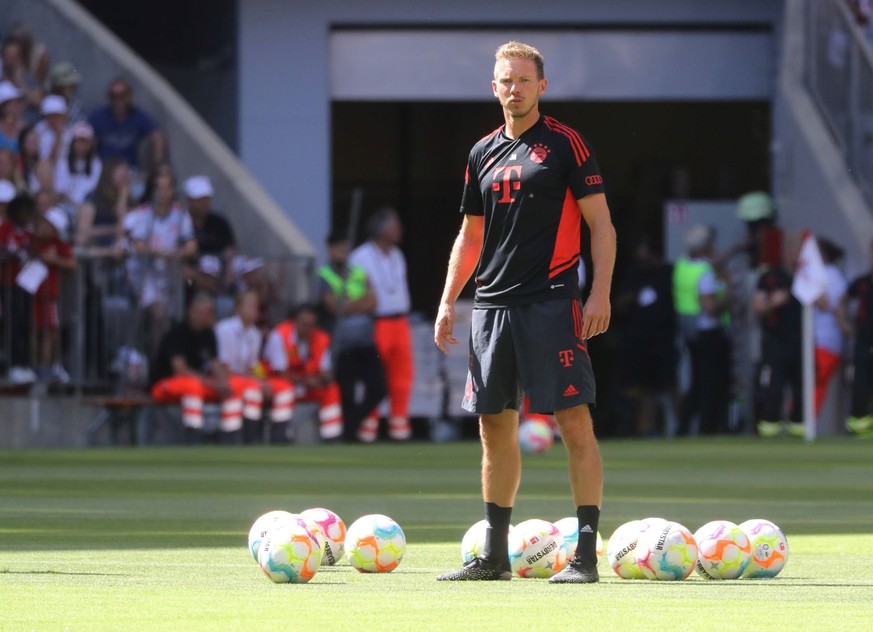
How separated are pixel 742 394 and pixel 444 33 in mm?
6904

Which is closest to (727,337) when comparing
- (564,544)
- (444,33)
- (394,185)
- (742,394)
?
(742,394)

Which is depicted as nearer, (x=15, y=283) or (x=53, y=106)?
(x=15, y=283)

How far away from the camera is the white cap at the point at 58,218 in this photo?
2111cm

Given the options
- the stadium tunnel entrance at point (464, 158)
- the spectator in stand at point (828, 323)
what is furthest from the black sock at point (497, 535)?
the stadium tunnel entrance at point (464, 158)

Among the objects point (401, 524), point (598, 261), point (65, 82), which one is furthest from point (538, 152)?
point (65, 82)

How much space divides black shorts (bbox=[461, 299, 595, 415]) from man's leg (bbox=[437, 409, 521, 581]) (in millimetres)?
111

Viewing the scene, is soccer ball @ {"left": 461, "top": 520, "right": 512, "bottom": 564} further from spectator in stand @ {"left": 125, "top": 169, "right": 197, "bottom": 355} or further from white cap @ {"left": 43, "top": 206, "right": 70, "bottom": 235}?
spectator in stand @ {"left": 125, "top": 169, "right": 197, "bottom": 355}

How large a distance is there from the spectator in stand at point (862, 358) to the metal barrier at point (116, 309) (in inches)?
269

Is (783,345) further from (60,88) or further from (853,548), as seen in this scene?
(853,548)

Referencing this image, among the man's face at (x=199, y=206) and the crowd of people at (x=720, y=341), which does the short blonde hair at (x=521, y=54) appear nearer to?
the man's face at (x=199, y=206)

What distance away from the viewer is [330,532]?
9.01m

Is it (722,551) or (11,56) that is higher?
(11,56)

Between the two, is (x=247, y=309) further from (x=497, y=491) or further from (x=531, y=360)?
(x=531, y=360)

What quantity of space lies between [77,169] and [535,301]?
1447cm
